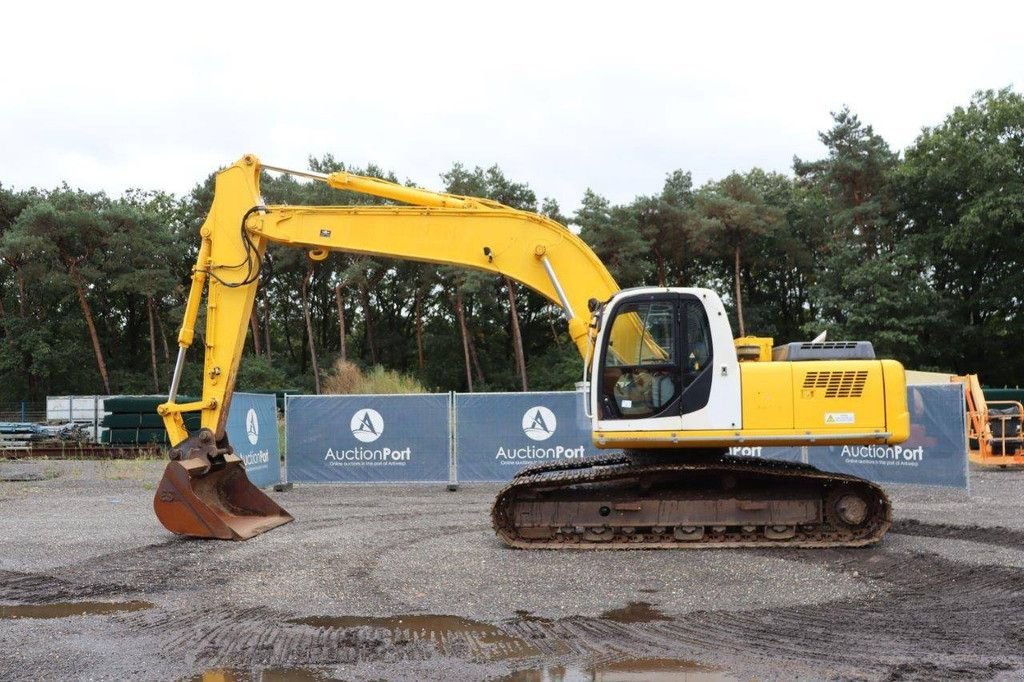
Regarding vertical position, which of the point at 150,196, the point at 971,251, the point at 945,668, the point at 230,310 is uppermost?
the point at 150,196

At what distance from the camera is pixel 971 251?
40.5m

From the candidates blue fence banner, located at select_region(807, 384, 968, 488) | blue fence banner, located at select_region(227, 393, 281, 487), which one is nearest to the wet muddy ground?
blue fence banner, located at select_region(227, 393, 281, 487)

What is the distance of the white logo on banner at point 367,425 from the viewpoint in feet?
52.9

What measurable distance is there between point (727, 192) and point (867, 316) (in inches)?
367

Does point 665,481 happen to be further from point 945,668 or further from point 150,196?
point 150,196

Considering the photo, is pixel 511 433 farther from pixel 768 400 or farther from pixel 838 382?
pixel 838 382

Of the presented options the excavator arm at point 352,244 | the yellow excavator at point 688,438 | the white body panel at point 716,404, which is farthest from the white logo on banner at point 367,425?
the white body panel at point 716,404

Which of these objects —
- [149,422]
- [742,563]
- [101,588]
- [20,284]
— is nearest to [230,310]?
[101,588]

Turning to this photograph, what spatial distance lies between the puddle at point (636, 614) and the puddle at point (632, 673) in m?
1.07

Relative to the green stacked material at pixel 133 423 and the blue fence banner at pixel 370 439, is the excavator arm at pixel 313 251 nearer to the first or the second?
the blue fence banner at pixel 370 439

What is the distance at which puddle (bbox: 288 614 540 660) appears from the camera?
590 cm

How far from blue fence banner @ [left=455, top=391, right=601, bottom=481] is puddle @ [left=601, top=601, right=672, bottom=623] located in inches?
348

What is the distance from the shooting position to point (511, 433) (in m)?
16.1

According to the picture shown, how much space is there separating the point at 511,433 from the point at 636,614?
30.6 ft
